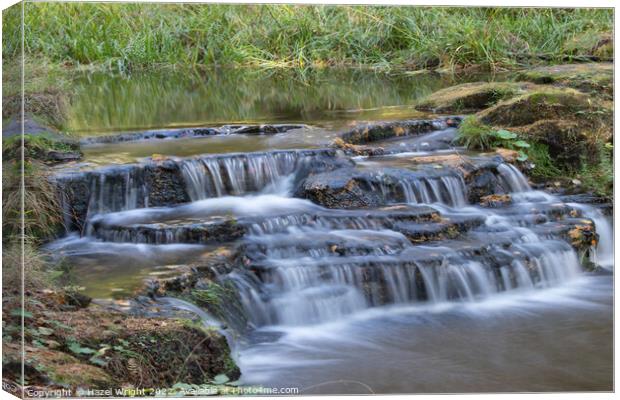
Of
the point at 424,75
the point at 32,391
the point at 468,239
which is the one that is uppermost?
the point at 424,75

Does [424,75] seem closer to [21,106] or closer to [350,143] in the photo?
[350,143]

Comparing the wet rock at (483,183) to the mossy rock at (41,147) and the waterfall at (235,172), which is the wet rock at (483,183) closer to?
the waterfall at (235,172)

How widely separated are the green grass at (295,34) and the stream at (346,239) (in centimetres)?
13

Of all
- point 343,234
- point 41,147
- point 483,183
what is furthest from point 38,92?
point 483,183

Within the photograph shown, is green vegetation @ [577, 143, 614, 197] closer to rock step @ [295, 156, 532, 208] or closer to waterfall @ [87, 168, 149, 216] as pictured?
rock step @ [295, 156, 532, 208]

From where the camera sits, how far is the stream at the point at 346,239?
14.8ft

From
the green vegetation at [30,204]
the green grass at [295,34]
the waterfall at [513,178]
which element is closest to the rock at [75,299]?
the green vegetation at [30,204]

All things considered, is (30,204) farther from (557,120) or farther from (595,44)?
(557,120)

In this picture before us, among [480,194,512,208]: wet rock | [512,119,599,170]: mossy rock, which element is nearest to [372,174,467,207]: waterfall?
[480,194,512,208]: wet rock

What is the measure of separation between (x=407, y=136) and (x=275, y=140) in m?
0.78

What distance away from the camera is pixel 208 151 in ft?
17.2

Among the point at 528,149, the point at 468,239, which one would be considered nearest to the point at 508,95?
the point at 528,149

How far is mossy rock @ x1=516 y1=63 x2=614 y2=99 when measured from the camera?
16.6 feet

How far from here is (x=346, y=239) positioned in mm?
5000
